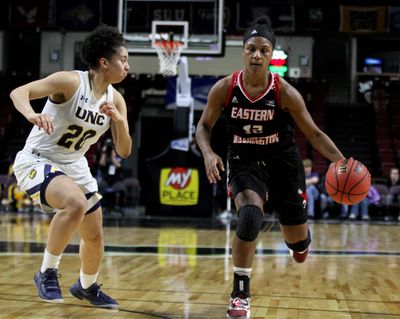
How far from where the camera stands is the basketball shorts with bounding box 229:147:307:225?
173 inches

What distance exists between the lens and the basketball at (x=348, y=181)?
4.52 metres

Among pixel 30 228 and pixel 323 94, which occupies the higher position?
pixel 323 94

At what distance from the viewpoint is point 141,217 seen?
14180mm

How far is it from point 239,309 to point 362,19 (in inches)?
757

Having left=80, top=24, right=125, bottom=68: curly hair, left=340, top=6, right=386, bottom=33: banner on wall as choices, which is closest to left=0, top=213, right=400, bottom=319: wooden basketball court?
left=80, top=24, right=125, bottom=68: curly hair

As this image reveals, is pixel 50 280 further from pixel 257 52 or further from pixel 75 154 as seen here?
pixel 257 52

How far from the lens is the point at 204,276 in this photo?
19.1ft

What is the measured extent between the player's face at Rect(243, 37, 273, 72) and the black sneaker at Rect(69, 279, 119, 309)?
1.75 metres

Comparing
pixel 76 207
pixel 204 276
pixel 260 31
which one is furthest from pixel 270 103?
pixel 204 276

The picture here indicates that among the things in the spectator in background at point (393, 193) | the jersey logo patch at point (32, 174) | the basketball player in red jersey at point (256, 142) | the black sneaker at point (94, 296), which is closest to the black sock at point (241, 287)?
the basketball player in red jersey at point (256, 142)

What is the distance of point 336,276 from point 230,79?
2429 millimetres

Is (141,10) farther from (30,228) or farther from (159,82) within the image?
(159,82)

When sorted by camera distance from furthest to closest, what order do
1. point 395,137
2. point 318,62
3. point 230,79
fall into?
point 318,62
point 395,137
point 230,79

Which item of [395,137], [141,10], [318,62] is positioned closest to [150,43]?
[141,10]
